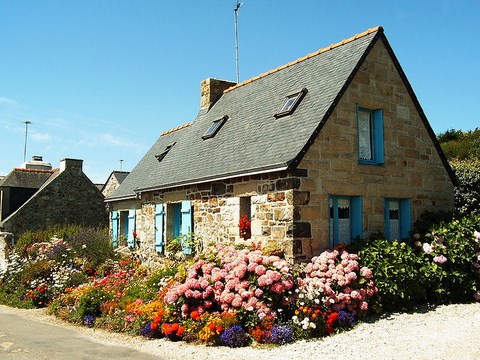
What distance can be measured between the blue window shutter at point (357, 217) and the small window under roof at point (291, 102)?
2602 millimetres

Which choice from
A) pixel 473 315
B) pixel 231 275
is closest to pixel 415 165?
pixel 473 315

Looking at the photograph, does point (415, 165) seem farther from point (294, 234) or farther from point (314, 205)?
point (294, 234)

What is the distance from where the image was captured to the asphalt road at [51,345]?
22.7 feet

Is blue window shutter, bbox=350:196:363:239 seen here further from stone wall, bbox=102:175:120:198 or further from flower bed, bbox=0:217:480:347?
stone wall, bbox=102:175:120:198

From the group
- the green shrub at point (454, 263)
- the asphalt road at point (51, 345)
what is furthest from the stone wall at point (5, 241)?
the green shrub at point (454, 263)

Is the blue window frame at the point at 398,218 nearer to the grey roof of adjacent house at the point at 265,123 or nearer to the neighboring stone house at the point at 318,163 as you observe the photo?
the neighboring stone house at the point at 318,163

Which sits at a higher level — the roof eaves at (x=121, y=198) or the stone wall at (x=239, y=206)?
the roof eaves at (x=121, y=198)

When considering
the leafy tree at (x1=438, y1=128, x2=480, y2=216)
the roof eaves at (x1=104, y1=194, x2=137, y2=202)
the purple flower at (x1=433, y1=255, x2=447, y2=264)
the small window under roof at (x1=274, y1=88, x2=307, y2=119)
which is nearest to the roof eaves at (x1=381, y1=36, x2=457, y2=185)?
the leafy tree at (x1=438, y1=128, x2=480, y2=216)

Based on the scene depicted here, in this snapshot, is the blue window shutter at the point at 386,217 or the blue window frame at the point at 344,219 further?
the blue window shutter at the point at 386,217

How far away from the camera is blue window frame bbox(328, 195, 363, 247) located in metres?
10.1

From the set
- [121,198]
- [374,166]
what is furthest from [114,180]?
[374,166]

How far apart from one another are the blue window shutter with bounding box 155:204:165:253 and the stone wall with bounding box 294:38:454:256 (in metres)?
5.80

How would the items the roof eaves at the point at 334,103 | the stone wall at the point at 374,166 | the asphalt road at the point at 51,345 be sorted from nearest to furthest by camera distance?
the asphalt road at the point at 51,345 → the roof eaves at the point at 334,103 → the stone wall at the point at 374,166

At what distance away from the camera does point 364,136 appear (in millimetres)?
11109
